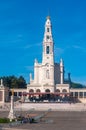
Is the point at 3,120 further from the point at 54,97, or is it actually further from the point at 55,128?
the point at 54,97

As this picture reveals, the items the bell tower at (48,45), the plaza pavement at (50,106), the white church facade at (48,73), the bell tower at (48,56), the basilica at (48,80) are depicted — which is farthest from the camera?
the bell tower at (48,45)

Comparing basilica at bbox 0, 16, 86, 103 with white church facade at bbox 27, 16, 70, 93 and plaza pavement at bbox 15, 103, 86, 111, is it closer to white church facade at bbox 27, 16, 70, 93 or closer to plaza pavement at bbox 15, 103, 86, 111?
white church facade at bbox 27, 16, 70, 93

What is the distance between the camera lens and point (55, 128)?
155 ft

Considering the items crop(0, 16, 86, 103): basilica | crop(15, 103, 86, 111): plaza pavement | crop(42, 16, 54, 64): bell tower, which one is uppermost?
crop(42, 16, 54, 64): bell tower

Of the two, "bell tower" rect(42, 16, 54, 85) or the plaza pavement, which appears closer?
the plaza pavement

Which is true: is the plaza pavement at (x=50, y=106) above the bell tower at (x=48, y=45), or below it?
below

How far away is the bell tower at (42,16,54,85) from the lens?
141875 mm

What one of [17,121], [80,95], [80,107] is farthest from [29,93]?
[17,121]

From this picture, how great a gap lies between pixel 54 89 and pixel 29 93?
9.09 metres

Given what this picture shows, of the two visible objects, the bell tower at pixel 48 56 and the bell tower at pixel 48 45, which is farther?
the bell tower at pixel 48 45

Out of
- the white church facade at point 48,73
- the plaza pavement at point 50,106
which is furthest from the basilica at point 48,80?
the plaza pavement at point 50,106

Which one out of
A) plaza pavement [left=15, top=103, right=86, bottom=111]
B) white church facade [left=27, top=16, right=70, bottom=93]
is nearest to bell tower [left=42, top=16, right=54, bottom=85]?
white church facade [left=27, top=16, right=70, bottom=93]

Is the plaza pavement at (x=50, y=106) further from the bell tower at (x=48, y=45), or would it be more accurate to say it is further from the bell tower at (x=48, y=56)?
the bell tower at (x=48, y=45)

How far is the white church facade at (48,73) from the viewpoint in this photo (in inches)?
5546
